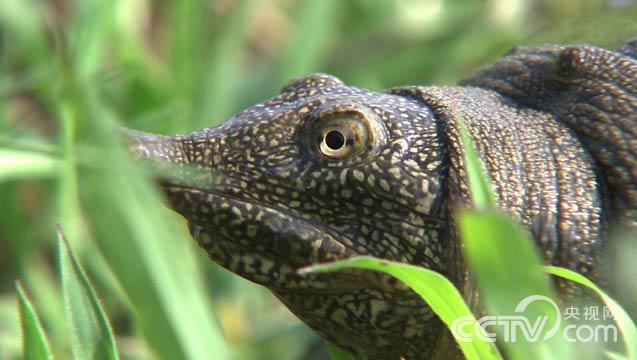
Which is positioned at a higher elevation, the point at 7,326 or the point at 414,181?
the point at 7,326

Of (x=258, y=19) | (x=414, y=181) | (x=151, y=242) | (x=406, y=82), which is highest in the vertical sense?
(x=258, y=19)

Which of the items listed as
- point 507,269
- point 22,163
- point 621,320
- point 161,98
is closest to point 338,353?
point 621,320

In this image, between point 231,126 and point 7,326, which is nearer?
point 231,126

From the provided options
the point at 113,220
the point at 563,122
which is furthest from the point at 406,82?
the point at 113,220

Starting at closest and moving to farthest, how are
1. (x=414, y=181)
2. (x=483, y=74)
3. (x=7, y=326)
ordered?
(x=414, y=181) → (x=483, y=74) → (x=7, y=326)

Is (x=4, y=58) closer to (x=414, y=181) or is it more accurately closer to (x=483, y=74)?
(x=483, y=74)

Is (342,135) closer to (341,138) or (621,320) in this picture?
(341,138)

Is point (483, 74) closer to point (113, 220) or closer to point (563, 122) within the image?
point (563, 122)

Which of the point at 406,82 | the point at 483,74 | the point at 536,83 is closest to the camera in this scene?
the point at 536,83
